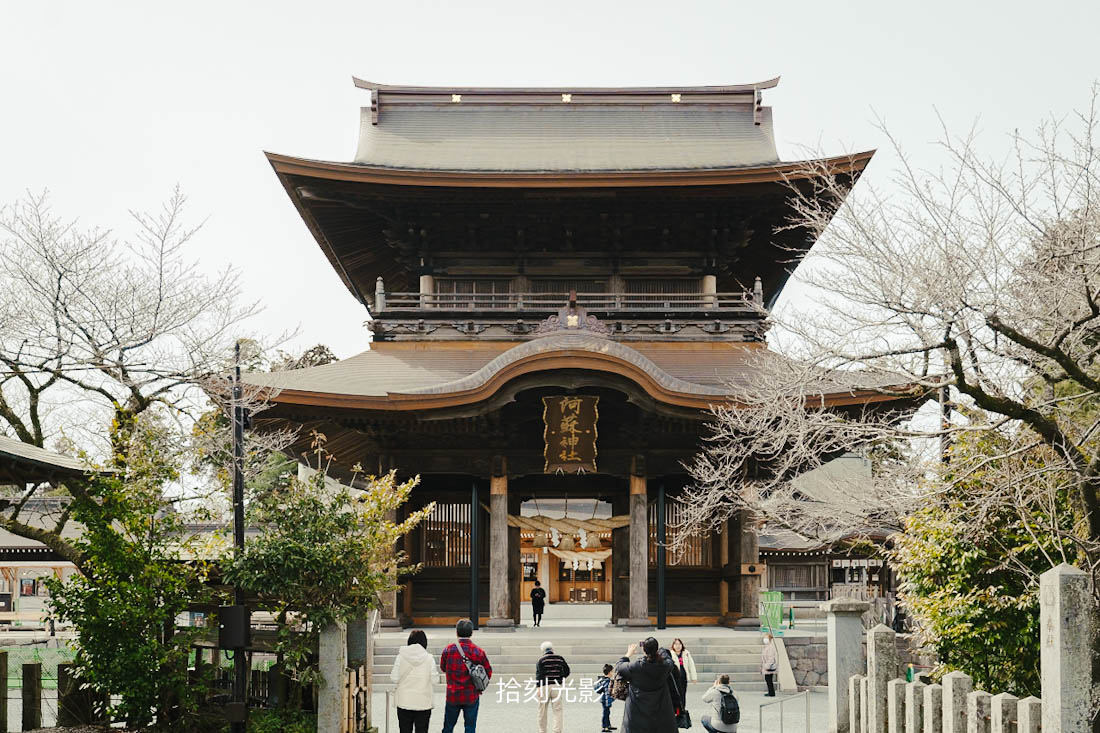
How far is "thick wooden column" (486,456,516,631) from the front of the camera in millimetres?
19781

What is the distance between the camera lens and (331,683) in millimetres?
10828

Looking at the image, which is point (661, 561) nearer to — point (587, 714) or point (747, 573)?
point (747, 573)

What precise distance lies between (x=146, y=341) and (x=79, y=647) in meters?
6.91

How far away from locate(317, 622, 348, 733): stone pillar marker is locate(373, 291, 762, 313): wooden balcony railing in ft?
36.8

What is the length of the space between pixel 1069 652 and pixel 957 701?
1358 mm

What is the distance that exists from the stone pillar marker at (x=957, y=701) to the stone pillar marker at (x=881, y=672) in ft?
5.13

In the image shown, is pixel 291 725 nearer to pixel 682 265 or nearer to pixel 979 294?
pixel 979 294

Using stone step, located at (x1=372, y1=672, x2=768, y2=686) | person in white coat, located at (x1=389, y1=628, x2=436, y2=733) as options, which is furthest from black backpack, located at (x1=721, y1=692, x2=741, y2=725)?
stone step, located at (x1=372, y1=672, x2=768, y2=686)

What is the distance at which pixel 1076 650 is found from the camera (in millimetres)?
7074

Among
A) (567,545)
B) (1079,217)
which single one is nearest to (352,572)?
(1079,217)

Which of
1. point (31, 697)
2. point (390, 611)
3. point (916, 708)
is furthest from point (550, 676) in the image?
point (390, 611)

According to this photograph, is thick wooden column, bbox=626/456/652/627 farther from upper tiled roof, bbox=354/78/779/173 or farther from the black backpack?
the black backpack

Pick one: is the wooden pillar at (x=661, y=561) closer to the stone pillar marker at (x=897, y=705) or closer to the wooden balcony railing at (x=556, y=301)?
the wooden balcony railing at (x=556, y=301)

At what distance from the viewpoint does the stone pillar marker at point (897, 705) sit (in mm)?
9406
